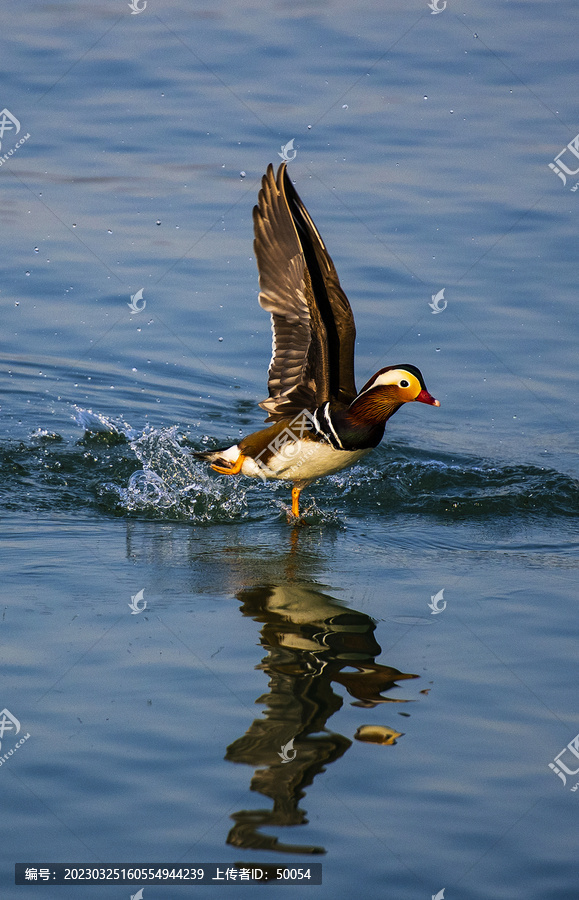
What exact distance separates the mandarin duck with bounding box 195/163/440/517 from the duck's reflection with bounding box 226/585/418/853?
1347mm

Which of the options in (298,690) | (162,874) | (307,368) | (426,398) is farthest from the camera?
(307,368)

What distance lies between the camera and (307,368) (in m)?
7.47

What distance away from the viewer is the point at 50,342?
10.4 metres

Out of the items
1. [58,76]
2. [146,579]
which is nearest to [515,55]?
[58,76]

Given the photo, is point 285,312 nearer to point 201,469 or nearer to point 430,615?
point 201,469

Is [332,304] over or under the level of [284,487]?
over

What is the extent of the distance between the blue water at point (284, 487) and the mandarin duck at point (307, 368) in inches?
19.4

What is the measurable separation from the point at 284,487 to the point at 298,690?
3552mm

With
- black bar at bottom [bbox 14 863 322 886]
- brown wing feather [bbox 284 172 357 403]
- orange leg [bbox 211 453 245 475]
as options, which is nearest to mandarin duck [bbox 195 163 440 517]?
brown wing feather [bbox 284 172 357 403]

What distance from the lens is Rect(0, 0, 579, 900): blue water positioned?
4.35 m

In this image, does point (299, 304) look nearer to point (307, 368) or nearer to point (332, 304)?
point (332, 304)

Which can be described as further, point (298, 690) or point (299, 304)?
point (299, 304)

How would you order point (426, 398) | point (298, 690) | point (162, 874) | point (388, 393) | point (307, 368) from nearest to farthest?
point (162, 874) < point (298, 690) < point (426, 398) < point (388, 393) < point (307, 368)

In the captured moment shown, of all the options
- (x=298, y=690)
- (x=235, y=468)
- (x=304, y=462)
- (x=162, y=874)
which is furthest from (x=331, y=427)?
(x=162, y=874)
